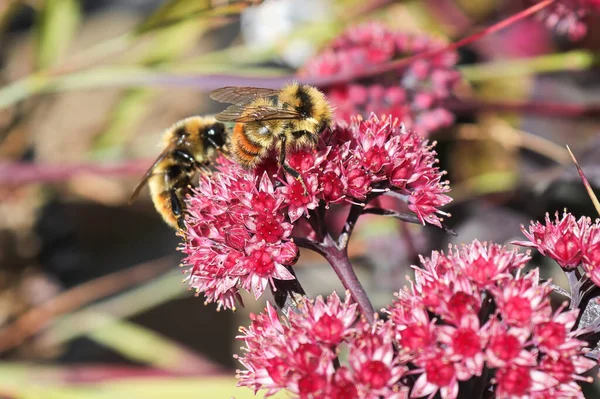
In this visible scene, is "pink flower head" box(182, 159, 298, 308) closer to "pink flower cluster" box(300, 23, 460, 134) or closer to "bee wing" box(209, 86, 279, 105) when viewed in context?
"bee wing" box(209, 86, 279, 105)

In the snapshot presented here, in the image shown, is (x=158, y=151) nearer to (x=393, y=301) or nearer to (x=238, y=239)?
(x=238, y=239)

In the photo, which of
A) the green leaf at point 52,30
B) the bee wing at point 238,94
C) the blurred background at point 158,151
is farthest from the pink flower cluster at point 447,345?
the green leaf at point 52,30

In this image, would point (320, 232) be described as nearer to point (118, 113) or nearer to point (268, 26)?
point (118, 113)

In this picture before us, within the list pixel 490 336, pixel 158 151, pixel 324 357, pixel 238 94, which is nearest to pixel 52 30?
pixel 158 151

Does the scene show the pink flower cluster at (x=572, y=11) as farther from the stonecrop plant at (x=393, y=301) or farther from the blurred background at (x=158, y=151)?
the stonecrop plant at (x=393, y=301)

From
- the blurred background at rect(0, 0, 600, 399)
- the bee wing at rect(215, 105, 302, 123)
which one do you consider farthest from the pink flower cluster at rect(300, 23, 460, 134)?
the bee wing at rect(215, 105, 302, 123)

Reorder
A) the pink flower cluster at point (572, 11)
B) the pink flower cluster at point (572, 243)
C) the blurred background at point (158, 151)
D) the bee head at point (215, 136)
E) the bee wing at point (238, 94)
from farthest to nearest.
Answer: the blurred background at point (158, 151)
the pink flower cluster at point (572, 11)
the bee head at point (215, 136)
the bee wing at point (238, 94)
the pink flower cluster at point (572, 243)
